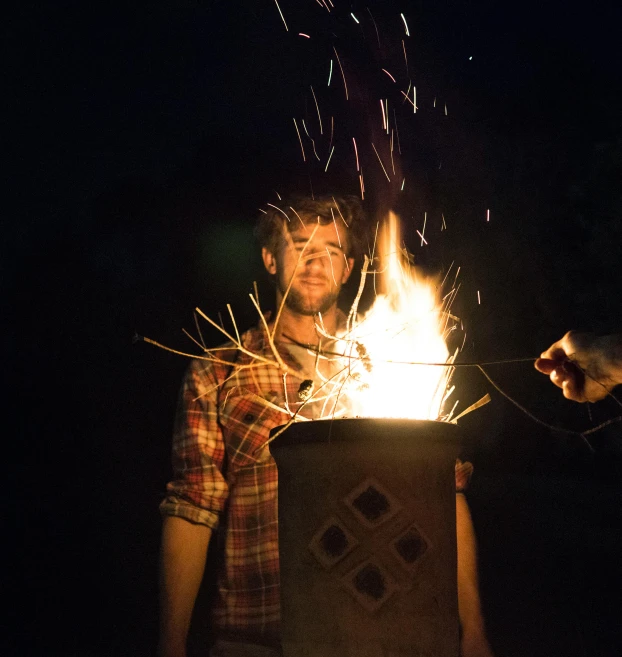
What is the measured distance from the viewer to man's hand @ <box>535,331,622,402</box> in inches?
77.4

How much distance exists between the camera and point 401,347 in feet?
7.36

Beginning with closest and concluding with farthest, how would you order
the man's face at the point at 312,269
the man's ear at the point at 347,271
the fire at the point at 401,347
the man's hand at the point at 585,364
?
the man's hand at the point at 585,364, the fire at the point at 401,347, the man's face at the point at 312,269, the man's ear at the point at 347,271

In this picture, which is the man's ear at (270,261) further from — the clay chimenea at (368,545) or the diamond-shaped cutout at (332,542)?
the diamond-shaped cutout at (332,542)

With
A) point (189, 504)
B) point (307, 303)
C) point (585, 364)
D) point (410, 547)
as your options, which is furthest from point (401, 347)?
point (189, 504)

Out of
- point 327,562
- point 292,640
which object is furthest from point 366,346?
point 292,640

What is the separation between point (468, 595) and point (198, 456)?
108 cm

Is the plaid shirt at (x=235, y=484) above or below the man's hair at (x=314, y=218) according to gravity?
below

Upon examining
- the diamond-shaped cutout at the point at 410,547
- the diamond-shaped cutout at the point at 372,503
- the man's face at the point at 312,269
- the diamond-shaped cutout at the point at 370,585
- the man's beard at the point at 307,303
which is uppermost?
the man's face at the point at 312,269

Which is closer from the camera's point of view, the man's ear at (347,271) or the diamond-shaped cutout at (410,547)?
the diamond-shaped cutout at (410,547)

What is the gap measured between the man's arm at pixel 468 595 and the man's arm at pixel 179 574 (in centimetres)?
91

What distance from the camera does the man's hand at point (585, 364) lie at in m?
1.97

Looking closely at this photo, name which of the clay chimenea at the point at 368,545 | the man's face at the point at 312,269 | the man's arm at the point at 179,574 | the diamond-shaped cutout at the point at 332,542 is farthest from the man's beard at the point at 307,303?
the diamond-shaped cutout at the point at 332,542

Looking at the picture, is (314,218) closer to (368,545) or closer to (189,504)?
(189,504)

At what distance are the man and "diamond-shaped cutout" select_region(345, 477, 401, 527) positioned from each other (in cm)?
69
